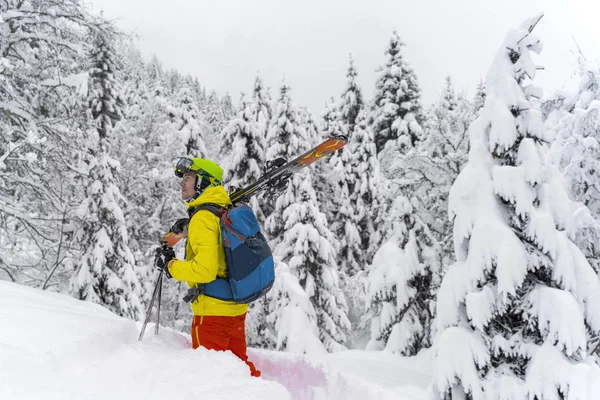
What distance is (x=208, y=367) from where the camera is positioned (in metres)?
3.07

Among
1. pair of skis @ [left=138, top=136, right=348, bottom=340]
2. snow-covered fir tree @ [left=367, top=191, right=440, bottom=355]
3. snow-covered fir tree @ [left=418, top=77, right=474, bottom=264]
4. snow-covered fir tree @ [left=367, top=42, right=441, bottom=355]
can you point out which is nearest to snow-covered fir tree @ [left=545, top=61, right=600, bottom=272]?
snow-covered fir tree @ [left=418, top=77, right=474, bottom=264]

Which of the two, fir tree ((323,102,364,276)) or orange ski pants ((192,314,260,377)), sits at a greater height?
fir tree ((323,102,364,276))

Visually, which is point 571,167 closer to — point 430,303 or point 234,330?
point 430,303

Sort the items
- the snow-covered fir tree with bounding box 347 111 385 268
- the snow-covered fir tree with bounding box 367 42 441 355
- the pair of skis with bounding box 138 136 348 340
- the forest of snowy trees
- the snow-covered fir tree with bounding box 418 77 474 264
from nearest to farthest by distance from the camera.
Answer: the pair of skis with bounding box 138 136 348 340 → the forest of snowy trees → the snow-covered fir tree with bounding box 418 77 474 264 → the snow-covered fir tree with bounding box 367 42 441 355 → the snow-covered fir tree with bounding box 347 111 385 268

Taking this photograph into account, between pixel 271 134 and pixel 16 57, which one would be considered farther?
pixel 271 134

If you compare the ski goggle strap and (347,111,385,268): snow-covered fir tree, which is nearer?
the ski goggle strap

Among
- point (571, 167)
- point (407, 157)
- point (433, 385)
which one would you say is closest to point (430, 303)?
A: point (407, 157)

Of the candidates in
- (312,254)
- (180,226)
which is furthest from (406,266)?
(180,226)

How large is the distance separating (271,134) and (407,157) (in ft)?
24.1

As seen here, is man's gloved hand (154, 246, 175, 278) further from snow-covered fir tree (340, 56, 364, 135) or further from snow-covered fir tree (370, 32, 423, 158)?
snow-covered fir tree (340, 56, 364, 135)

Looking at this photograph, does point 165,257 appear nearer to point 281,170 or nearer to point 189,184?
point 189,184

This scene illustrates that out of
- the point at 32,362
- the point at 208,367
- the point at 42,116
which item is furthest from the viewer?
the point at 42,116

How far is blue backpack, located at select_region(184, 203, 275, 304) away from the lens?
368 cm

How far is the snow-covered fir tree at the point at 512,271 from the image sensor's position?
20.4ft
